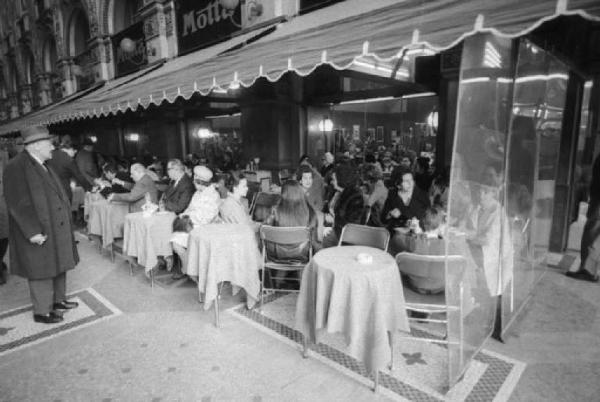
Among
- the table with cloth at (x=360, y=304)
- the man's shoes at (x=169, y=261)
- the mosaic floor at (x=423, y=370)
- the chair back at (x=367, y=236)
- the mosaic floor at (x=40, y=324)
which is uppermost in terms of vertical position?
the chair back at (x=367, y=236)

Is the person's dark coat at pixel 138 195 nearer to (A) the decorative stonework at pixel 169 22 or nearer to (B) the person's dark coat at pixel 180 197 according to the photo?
(B) the person's dark coat at pixel 180 197

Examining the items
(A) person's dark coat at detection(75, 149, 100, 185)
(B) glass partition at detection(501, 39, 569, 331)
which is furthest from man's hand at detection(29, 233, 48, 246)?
(A) person's dark coat at detection(75, 149, 100, 185)

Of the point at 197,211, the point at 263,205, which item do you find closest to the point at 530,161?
the point at 263,205

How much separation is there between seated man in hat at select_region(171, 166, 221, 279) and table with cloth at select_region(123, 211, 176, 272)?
0.12 m

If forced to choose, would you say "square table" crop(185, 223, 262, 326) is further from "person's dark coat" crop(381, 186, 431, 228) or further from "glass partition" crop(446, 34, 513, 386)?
"glass partition" crop(446, 34, 513, 386)

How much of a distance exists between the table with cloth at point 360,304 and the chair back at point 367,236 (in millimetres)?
596

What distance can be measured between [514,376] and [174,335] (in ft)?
10.0

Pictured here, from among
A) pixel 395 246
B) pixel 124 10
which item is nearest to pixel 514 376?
pixel 395 246

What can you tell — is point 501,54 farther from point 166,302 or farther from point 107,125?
point 107,125

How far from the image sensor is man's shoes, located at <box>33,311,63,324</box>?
383cm

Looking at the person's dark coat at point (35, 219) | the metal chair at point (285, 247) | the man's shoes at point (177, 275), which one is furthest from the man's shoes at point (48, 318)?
the metal chair at point (285, 247)

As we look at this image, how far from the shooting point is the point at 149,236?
14.8ft

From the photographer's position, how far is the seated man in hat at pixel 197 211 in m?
4.53

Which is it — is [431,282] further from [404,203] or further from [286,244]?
[404,203]
